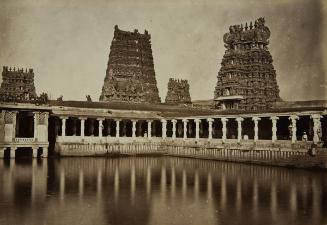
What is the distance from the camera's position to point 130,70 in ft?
240

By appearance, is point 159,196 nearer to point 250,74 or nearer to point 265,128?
point 265,128

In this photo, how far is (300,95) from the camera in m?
60.4

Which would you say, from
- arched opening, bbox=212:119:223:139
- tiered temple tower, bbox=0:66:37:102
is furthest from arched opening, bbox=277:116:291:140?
tiered temple tower, bbox=0:66:37:102

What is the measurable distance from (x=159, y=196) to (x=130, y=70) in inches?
2204

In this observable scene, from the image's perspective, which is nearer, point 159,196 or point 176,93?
point 159,196

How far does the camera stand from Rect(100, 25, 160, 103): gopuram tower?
6981 centimetres

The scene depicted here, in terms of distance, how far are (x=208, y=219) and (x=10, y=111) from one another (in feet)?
87.9

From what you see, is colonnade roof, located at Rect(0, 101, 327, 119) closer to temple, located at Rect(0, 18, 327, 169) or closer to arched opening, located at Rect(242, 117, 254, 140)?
temple, located at Rect(0, 18, 327, 169)

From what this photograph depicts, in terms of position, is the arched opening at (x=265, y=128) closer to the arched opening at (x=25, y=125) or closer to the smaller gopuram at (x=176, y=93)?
the arched opening at (x=25, y=125)

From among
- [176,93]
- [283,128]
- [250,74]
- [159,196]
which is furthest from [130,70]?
[159,196]

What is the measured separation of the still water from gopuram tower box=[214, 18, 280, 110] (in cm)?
3163

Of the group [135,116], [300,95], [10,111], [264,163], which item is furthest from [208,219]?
[300,95]

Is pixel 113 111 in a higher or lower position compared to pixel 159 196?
higher

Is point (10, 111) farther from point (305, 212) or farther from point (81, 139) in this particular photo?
point (305, 212)
